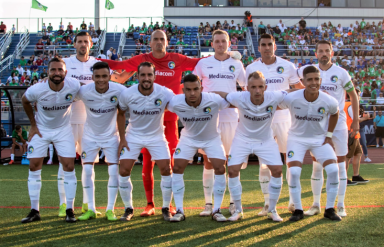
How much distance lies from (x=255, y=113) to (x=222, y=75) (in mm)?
1011

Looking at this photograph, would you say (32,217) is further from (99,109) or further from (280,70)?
(280,70)

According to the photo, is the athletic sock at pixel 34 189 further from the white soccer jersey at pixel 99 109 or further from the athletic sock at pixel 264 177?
the athletic sock at pixel 264 177

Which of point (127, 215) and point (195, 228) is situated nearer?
point (195, 228)

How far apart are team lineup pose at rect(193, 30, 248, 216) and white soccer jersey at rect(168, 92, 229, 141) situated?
49 cm

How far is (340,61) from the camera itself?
2538cm

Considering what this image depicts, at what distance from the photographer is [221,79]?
610cm

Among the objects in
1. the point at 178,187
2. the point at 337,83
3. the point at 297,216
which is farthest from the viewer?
the point at 337,83

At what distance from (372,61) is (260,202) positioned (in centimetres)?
2297

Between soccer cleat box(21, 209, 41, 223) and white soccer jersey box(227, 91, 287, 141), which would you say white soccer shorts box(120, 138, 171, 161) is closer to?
white soccer jersey box(227, 91, 287, 141)

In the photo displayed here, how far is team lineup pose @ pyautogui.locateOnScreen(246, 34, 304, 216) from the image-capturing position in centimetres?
598

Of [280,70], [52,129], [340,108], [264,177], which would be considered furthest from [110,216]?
[340,108]

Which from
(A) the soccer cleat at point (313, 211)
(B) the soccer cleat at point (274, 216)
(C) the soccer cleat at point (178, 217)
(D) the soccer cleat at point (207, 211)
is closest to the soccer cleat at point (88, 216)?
(C) the soccer cleat at point (178, 217)

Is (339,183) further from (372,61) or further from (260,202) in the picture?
(372,61)

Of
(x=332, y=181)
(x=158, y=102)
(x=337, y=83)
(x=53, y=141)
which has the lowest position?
(x=332, y=181)
